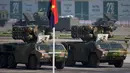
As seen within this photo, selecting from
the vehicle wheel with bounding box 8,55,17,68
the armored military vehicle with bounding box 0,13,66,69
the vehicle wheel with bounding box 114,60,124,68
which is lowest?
the vehicle wheel with bounding box 114,60,124,68

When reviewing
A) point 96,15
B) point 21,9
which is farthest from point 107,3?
point 21,9

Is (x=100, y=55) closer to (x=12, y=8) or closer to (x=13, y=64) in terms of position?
(x=13, y=64)

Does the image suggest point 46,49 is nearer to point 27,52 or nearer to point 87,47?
point 27,52

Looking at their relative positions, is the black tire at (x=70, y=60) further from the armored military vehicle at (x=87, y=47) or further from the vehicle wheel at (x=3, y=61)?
the vehicle wheel at (x=3, y=61)

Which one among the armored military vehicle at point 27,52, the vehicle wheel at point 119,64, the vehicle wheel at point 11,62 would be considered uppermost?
the armored military vehicle at point 27,52

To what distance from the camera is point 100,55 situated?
31750 mm

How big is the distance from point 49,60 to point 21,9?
87.7 meters

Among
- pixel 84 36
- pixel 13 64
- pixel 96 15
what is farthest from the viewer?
pixel 96 15

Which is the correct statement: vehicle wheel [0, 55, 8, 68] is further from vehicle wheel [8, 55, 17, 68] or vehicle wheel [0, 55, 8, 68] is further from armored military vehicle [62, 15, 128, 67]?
armored military vehicle [62, 15, 128, 67]

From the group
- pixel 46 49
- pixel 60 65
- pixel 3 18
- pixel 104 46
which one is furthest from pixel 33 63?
pixel 3 18

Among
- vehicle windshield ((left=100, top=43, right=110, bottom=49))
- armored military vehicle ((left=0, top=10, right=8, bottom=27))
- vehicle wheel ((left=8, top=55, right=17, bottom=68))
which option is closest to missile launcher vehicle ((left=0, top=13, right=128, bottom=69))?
vehicle wheel ((left=8, top=55, right=17, bottom=68))

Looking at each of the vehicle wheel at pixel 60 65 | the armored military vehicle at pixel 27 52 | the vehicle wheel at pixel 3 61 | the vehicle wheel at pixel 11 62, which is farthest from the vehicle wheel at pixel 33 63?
the vehicle wheel at pixel 3 61

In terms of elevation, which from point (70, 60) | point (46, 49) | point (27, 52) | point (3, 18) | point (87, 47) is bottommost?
point (70, 60)

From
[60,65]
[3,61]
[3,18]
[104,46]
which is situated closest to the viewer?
[60,65]
